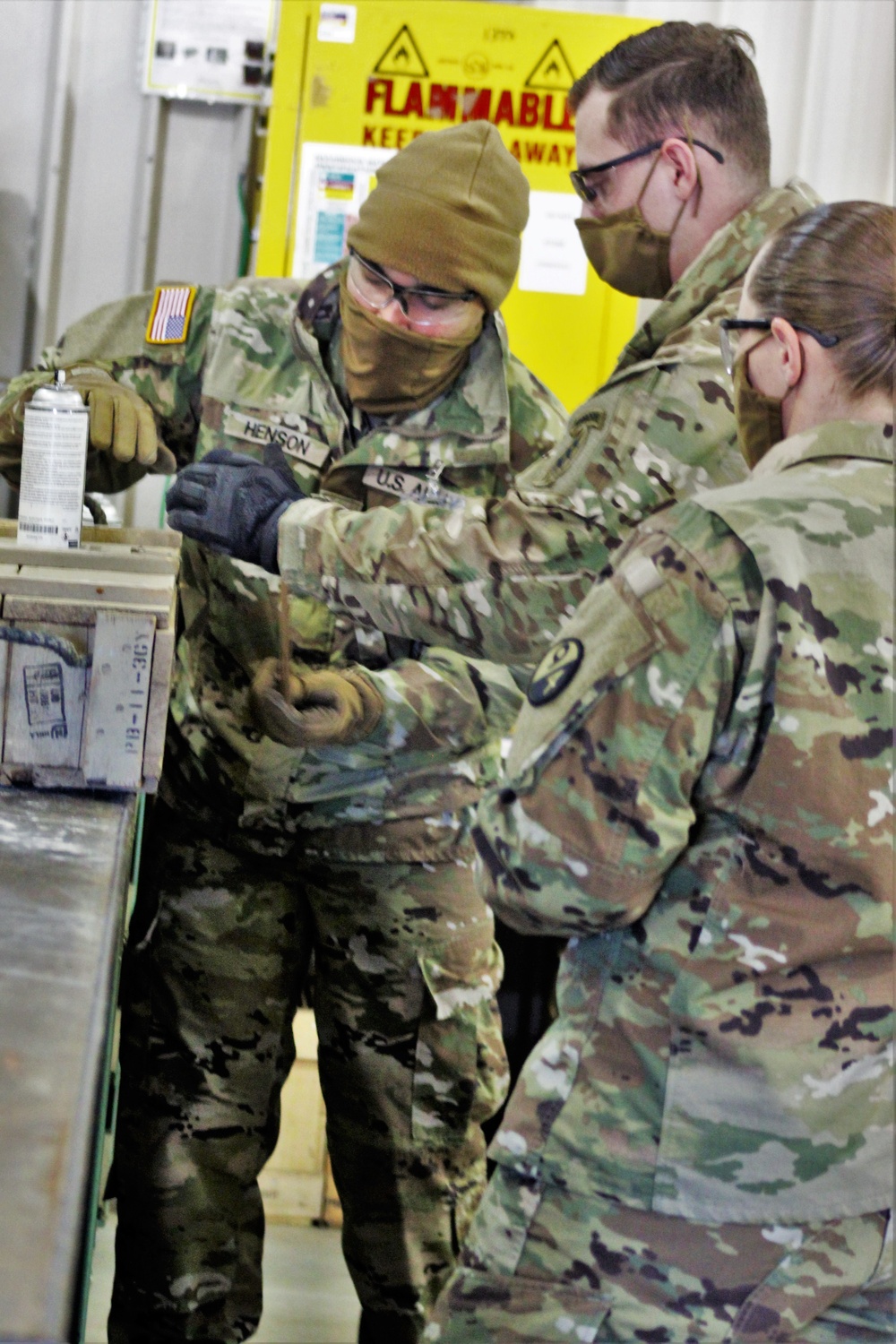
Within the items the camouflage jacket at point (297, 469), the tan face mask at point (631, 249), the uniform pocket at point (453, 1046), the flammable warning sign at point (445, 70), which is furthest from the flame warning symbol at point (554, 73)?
the uniform pocket at point (453, 1046)

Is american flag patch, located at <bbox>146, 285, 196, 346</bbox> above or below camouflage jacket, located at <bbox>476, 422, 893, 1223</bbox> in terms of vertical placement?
above

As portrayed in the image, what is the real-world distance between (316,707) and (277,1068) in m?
0.54

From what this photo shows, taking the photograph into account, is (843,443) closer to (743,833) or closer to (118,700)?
(743,833)

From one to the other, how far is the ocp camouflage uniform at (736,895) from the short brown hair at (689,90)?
0.69 metres

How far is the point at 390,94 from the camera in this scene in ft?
9.48

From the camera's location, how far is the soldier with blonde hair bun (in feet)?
3.84

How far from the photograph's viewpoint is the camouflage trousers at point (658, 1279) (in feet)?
3.85

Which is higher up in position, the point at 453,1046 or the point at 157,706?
the point at 157,706

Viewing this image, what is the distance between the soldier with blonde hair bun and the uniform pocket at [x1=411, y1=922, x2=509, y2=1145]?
896 mm

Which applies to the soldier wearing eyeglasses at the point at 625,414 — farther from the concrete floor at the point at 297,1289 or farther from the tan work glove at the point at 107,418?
A: the concrete floor at the point at 297,1289

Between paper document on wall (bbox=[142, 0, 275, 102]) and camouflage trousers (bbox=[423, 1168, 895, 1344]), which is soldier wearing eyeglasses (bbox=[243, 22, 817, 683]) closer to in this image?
camouflage trousers (bbox=[423, 1168, 895, 1344])

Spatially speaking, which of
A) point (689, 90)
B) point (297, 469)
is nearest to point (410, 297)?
point (297, 469)

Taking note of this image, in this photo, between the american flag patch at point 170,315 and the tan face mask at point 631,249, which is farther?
the american flag patch at point 170,315

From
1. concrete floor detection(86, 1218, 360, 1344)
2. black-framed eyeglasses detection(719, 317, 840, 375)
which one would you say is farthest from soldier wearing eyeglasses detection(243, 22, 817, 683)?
concrete floor detection(86, 1218, 360, 1344)
